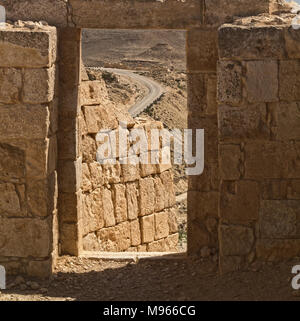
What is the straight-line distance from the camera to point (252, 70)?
7305 mm

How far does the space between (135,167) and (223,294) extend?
4658 millimetres

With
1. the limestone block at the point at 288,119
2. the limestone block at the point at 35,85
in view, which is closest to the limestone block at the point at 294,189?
the limestone block at the point at 288,119

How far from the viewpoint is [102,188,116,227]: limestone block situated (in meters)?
10.8

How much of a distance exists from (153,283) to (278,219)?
1791 millimetres

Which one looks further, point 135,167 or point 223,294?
point 135,167

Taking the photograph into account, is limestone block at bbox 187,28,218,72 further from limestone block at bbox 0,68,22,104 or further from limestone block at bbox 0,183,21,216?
limestone block at bbox 0,183,21,216

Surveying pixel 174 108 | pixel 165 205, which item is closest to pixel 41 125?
pixel 165 205

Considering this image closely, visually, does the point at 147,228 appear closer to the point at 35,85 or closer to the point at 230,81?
the point at 35,85

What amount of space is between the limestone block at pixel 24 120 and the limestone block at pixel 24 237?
42.8 inches

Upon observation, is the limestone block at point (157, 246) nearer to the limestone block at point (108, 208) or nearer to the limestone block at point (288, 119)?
the limestone block at point (108, 208)

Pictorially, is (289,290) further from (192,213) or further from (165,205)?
(165,205)

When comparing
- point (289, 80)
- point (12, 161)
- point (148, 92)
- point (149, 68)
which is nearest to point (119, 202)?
point (12, 161)

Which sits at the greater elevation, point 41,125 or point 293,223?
point 41,125

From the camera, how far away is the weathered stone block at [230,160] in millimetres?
7449
